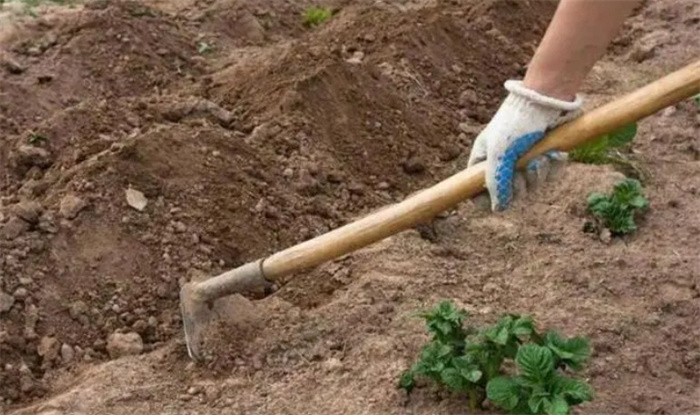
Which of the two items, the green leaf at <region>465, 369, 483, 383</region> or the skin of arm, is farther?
the green leaf at <region>465, 369, 483, 383</region>

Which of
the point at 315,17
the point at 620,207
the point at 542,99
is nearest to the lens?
the point at 542,99

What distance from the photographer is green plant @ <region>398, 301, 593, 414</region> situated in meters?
2.94

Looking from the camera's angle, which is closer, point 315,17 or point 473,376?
point 473,376

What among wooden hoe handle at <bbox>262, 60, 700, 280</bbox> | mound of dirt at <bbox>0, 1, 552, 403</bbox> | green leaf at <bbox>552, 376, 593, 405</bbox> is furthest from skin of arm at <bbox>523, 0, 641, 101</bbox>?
mound of dirt at <bbox>0, 1, 552, 403</bbox>

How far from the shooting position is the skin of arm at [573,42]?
8.72 feet

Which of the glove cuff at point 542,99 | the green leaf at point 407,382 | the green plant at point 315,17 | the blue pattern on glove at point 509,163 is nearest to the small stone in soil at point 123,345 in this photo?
the green leaf at point 407,382

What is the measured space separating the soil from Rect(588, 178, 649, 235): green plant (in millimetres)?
65

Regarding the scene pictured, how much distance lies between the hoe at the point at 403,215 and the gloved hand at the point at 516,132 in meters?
0.04

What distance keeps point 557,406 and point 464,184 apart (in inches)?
25.4

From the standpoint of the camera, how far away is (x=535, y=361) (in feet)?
9.65

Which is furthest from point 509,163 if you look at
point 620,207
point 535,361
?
point 620,207

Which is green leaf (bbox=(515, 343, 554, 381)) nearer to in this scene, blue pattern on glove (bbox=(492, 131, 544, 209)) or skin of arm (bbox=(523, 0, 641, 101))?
blue pattern on glove (bbox=(492, 131, 544, 209))

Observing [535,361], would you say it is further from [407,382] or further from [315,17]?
[315,17]

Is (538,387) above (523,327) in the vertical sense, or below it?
below
